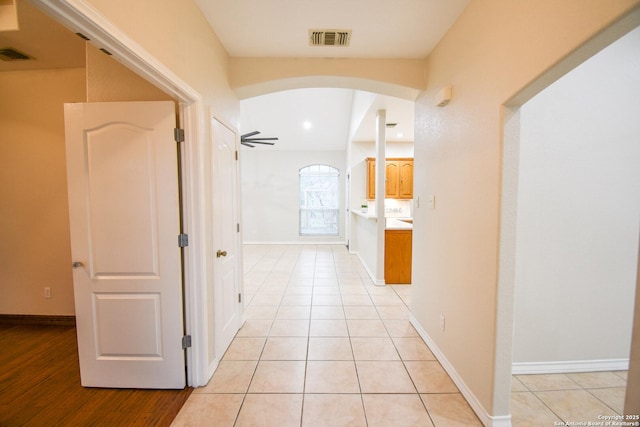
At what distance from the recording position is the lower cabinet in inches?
167

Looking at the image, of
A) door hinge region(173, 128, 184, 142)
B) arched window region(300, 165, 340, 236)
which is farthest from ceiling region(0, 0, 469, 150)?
arched window region(300, 165, 340, 236)

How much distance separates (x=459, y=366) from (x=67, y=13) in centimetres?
291

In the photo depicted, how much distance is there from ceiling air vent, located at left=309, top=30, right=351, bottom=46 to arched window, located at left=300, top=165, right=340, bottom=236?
18.3 ft

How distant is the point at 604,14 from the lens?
3.09 ft

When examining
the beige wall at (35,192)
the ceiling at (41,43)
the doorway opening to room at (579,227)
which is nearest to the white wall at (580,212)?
the doorway opening to room at (579,227)

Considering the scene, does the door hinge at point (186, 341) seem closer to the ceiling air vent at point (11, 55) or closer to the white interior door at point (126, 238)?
the white interior door at point (126, 238)

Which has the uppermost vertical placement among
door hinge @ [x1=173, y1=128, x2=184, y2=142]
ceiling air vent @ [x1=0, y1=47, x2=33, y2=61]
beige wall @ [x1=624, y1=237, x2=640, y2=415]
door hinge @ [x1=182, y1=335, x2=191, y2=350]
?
ceiling air vent @ [x1=0, y1=47, x2=33, y2=61]

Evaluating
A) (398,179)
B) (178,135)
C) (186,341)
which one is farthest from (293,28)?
(398,179)

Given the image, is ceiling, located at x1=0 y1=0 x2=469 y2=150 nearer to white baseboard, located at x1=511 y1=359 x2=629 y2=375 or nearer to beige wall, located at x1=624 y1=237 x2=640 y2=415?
beige wall, located at x1=624 y1=237 x2=640 y2=415

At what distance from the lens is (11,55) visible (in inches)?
97.2

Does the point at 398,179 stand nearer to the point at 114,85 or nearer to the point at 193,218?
the point at 193,218

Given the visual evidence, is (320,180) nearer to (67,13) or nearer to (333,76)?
(333,76)

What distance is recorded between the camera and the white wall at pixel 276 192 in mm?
7785

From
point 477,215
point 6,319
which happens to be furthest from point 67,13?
point 6,319
